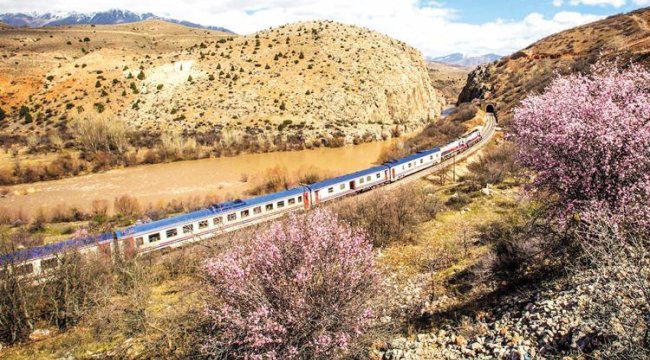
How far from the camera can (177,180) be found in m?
46.6

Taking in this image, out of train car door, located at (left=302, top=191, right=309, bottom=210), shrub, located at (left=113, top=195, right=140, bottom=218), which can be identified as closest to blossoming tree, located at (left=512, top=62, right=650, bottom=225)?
train car door, located at (left=302, top=191, right=309, bottom=210)

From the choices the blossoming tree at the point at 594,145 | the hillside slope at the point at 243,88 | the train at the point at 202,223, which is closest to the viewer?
the blossoming tree at the point at 594,145

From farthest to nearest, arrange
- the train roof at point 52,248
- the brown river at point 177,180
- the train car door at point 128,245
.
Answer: the brown river at point 177,180
the train car door at point 128,245
the train roof at point 52,248

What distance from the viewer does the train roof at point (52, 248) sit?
15.8 meters

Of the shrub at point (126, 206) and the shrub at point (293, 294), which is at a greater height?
the shrub at point (293, 294)

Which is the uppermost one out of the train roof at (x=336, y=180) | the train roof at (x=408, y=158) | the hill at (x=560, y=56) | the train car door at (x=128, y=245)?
the hill at (x=560, y=56)

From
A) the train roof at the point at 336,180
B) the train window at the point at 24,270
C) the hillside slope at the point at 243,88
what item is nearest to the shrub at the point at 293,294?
the train window at the point at 24,270

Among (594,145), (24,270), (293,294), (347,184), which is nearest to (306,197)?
(347,184)

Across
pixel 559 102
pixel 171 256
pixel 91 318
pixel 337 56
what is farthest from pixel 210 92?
pixel 559 102

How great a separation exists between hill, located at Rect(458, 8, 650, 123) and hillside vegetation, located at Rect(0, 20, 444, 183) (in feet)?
51.5

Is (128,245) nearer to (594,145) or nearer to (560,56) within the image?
(594,145)

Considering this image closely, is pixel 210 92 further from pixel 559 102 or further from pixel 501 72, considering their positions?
pixel 559 102

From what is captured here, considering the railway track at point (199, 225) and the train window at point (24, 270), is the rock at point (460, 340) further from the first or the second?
the train window at point (24, 270)

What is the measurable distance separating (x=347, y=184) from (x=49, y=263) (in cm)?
2169
